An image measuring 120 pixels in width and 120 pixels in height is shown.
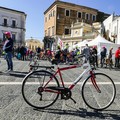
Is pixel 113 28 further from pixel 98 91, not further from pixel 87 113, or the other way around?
pixel 87 113

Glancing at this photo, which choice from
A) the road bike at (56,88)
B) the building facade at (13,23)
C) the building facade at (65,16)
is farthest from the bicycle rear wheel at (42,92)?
the building facade at (13,23)

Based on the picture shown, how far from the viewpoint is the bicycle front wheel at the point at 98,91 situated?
16.0 feet

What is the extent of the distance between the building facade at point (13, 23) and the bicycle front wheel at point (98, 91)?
182ft

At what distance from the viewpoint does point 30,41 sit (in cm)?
9056

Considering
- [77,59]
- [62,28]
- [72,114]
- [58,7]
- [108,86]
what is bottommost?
[72,114]

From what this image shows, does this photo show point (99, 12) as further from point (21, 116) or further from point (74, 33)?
point (21, 116)

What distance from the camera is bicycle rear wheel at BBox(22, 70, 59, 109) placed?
477 centimetres

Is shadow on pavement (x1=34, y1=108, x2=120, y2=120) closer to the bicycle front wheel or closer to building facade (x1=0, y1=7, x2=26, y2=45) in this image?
the bicycle front wheel

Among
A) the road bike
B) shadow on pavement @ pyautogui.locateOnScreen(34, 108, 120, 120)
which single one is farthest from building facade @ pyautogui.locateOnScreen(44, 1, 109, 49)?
shadow on pavement @ pyautogui.locateOnScreen(34, 108, 120, 120)

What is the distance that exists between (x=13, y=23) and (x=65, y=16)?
14.3 m

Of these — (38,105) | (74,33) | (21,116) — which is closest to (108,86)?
(38,105)

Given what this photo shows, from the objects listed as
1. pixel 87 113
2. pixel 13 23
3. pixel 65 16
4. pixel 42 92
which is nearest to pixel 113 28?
pixel 65 16

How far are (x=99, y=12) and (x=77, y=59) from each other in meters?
59.3

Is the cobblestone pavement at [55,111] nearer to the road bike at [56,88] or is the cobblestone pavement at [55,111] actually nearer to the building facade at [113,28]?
the road bike at [56,88]
